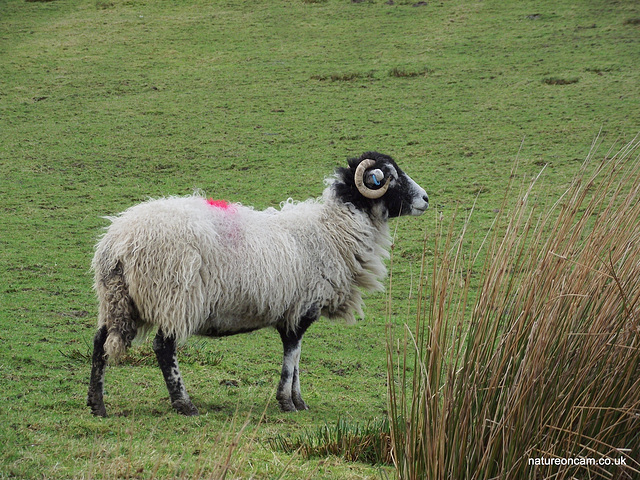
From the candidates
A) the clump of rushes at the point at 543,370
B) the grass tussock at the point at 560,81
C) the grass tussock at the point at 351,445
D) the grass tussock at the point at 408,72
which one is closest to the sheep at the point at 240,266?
the grass tussock at the point at 351,445

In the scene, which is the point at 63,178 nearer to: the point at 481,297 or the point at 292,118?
the point at 292,118

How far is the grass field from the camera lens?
254 inches

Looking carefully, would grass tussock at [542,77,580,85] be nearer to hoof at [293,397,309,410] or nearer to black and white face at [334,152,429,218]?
black and white face at [334,152,429,218]

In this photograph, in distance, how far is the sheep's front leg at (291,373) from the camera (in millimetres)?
7312

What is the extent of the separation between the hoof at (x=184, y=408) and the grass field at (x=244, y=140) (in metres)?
0.16

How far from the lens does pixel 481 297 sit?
386 cm

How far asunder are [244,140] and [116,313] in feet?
45.0

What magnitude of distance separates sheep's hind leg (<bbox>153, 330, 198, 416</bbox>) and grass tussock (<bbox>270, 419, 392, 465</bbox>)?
4.74 ft

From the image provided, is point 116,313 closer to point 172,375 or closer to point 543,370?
point 172,375

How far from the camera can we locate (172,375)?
6.70 m

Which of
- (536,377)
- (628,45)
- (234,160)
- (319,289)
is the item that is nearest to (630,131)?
(628,45)

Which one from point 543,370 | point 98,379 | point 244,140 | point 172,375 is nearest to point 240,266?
point 172,375

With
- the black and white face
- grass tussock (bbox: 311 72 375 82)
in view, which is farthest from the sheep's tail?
grass tussock (bbox: 311 72 375 82)

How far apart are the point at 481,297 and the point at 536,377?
1.71 feet
